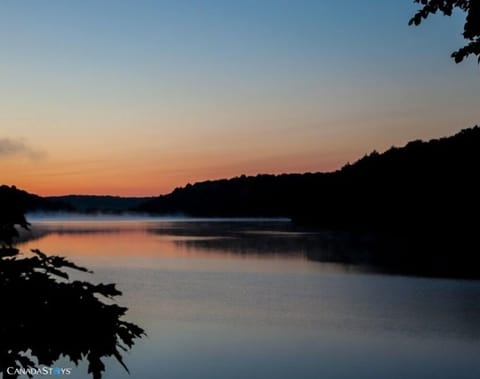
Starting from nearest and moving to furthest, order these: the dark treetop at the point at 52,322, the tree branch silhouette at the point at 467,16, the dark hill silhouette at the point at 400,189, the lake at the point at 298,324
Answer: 1. the dark treetop at the point at 52,322
2. the tree branch silhouette at the point at 467,16
3. the lake at the point at 298,324
4. the dark hill silhouette at the point at 400,189

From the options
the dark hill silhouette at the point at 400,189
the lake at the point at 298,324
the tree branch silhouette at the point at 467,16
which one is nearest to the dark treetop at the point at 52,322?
the tree branch silhouette at the point at 467,16

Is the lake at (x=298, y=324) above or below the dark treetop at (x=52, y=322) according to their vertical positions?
below

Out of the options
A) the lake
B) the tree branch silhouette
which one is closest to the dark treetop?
the tree branch silhouette

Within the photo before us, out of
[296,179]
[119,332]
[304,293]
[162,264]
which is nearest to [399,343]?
[304,293]

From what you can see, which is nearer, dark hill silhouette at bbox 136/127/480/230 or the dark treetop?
the dark treetop

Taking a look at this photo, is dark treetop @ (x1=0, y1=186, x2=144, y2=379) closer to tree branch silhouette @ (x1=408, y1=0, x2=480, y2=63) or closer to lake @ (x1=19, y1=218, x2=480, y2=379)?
tree branch silhouette @ (x1=408, y1=0, x2=480, y2=63)

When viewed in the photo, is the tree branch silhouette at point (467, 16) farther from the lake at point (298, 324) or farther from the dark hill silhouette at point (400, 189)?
the dark hill silhouette at point (400, 189)

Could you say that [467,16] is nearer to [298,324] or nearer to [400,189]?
[298,324]

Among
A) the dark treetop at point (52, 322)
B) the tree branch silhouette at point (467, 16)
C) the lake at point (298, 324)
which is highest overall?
the tree branch silhouette at point (467, 16)

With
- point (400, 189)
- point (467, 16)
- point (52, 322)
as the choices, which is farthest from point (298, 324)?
point (400, 189)

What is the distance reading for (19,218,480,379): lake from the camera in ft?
39.5

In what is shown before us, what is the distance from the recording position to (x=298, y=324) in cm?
1641

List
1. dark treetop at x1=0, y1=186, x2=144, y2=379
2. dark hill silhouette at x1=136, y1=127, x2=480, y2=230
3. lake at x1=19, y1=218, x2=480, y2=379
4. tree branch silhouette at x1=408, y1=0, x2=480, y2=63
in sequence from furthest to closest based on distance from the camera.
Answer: dark hill silhouette at x1=136, y1=127, x2=480, y2=230 < lake at x1=19, y1=218, x2=480, y2=379 < tree branch silhouette at x1=408, y1=0, x2=480, y2=63 < dark treetop at x1=0, y1=186, x2=144, y2=379

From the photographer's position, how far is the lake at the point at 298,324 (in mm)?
12047
